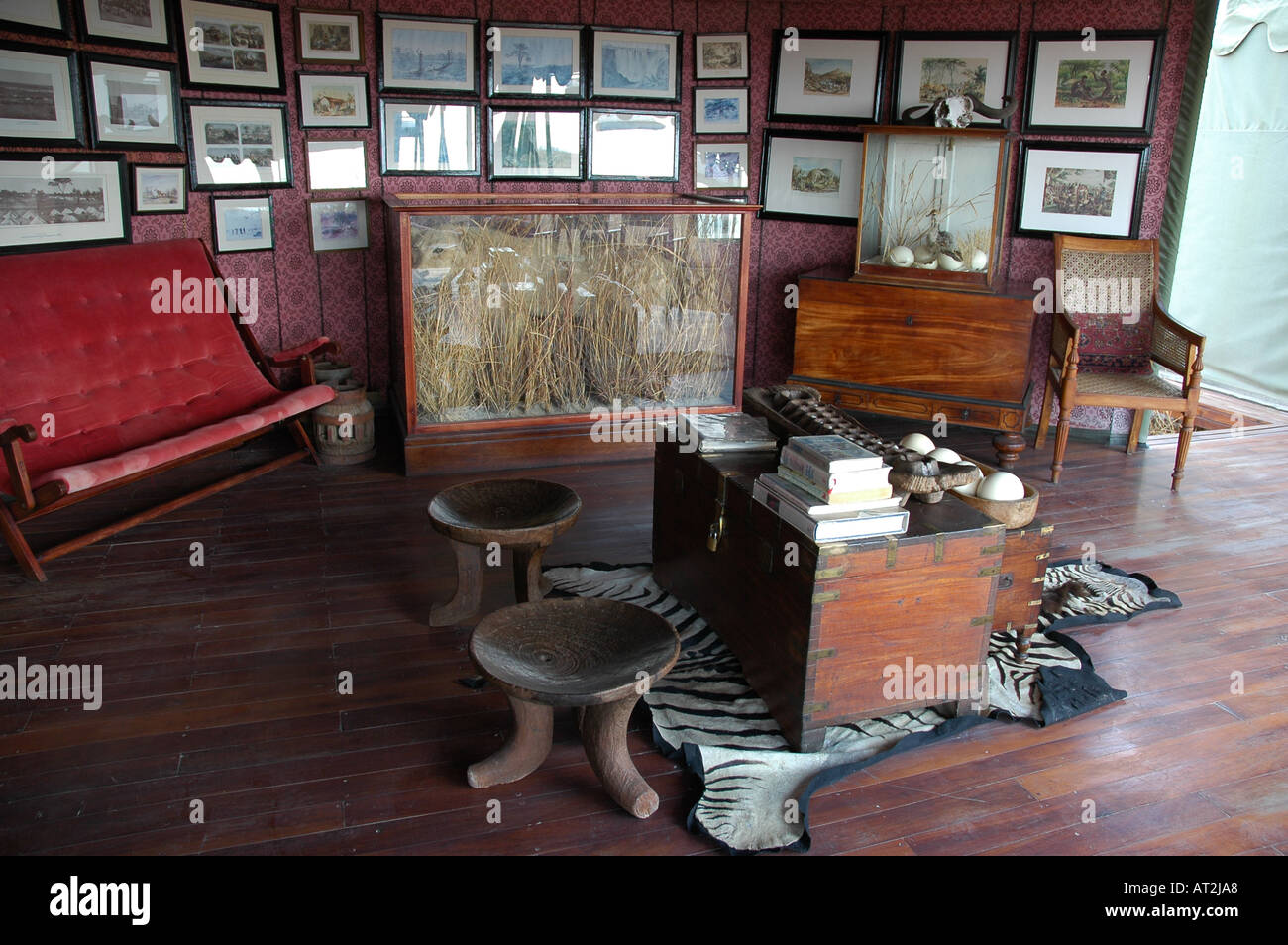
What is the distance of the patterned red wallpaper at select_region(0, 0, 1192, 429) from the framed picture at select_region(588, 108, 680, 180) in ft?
0.24

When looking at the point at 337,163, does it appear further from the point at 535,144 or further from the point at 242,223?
the point at 535,144

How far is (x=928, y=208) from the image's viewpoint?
5.77 meters

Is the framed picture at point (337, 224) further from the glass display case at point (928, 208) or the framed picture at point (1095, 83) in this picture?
the framed picture at point (1095, 83)

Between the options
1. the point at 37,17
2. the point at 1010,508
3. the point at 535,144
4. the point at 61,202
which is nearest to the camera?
the point at 1010,508

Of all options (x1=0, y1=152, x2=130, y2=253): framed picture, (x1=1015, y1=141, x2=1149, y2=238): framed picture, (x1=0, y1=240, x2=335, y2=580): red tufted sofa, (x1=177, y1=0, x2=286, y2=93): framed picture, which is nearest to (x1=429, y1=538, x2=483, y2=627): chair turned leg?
(x1=0, y1=240, x2=335, y2=580): red tufted sofa

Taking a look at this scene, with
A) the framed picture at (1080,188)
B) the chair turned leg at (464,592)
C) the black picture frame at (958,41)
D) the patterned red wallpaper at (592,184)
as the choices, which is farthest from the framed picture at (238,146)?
the framed picture at (1080,188)

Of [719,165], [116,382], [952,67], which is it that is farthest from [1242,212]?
[116,382]

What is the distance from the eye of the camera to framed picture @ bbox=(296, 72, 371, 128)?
17.9ft

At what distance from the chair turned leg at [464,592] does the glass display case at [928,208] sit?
310 centimetres

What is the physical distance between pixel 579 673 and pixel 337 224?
3.96 metres

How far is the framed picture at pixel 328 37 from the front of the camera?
538 centimetres

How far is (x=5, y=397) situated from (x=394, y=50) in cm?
274

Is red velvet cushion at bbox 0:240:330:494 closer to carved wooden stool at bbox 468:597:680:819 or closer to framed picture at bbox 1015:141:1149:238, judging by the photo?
carved wooden stool at bbox 468:597:680:819

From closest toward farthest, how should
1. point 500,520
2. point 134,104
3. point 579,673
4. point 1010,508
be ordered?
1. point 579,673
2. point 1010,508
3. point 500,520
4. point 134,104
